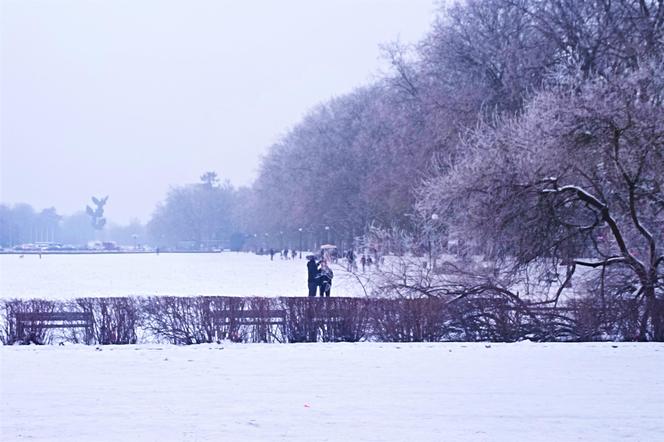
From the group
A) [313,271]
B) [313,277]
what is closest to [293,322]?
[313,277]

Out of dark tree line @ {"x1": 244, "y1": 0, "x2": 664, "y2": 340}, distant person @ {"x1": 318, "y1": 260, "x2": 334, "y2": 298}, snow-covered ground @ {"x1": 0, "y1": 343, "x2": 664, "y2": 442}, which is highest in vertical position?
dark tree line @ {"x1": 244, "y1": 0, "x2": 664, "y2": 340}

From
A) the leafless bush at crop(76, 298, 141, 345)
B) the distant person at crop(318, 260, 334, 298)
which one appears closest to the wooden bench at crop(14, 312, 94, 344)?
the leafless bush at crop(76, 298, 141, 345)

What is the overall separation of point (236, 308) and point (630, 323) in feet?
23.2

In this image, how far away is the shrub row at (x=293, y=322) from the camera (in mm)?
15109

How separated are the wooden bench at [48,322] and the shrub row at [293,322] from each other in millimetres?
25

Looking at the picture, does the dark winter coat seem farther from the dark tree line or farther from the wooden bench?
the wooden bench

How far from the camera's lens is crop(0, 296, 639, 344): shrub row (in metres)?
15.1

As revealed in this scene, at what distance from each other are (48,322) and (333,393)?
7178 millimetres

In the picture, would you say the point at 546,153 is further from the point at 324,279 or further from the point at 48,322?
the point at 48,322

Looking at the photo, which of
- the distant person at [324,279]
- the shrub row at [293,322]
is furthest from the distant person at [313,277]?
the shrub row at [293,322]

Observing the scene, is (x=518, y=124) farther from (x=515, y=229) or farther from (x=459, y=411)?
(x=459, y=411)

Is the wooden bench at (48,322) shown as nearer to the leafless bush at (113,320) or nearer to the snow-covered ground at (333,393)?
the leafless bush at (113,320)

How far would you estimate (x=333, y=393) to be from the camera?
9.88 m

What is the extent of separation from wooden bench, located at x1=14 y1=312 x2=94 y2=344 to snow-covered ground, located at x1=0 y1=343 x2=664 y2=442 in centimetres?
126
